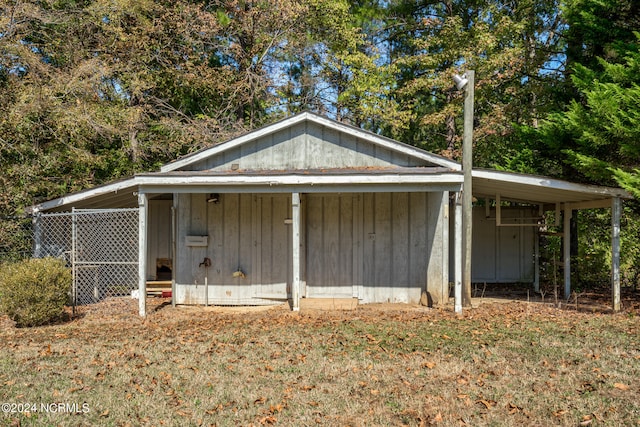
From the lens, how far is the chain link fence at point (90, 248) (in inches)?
435

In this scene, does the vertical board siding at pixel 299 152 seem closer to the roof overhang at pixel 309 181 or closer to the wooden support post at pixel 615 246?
the roof overhang at pixel 309 181

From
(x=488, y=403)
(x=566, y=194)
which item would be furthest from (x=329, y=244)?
(x=488, y=403)

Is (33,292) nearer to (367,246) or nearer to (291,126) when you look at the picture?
(291,126)

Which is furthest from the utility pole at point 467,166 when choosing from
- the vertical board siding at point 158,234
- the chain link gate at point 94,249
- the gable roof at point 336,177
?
the vertical board siding at point 158,234

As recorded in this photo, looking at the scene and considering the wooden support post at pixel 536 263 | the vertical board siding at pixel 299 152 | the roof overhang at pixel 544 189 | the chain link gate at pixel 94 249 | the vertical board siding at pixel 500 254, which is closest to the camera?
the roof overhang at pixel 544 189

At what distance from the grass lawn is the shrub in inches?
10.4

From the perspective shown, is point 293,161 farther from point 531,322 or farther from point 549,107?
point 549,107

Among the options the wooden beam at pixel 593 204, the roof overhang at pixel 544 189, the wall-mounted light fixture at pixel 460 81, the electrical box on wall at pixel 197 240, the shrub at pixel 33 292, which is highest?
the wall-mounted light fixture at pixel 460 81

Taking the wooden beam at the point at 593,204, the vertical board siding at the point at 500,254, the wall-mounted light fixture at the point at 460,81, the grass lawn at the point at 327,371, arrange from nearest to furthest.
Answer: the grass lawn at the point at 327,371
the wall-mounted light fixture at the point at 460,81
the wooden beam at the point at 593,204
the vertical board siding at the point at 500,254

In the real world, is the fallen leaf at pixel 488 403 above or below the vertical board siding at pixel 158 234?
below

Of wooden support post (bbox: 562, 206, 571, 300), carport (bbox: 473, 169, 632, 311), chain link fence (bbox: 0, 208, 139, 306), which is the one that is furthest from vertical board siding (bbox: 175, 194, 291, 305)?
wooden support post (bbox: 562, 206, 571, 300)

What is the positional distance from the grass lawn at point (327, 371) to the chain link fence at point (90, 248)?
3.07m

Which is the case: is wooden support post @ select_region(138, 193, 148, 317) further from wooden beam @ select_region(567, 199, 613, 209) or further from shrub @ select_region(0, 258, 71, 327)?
wooden beam @ select_region(567, 199, 613, 209)

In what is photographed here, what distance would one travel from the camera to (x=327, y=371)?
221 inches
